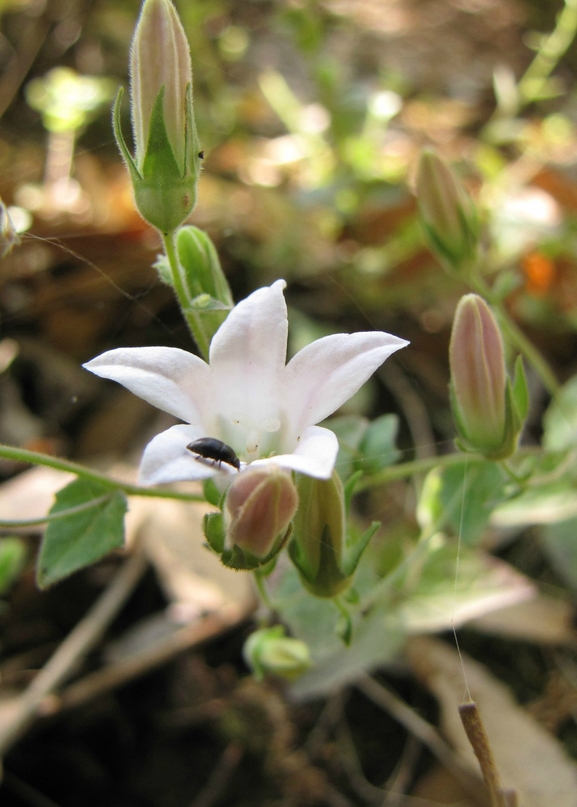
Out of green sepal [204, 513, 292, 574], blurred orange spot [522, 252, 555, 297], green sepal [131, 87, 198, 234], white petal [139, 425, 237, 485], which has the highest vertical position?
green sepal [131, 87, 198, 234]

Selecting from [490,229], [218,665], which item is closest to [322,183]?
[490,229]

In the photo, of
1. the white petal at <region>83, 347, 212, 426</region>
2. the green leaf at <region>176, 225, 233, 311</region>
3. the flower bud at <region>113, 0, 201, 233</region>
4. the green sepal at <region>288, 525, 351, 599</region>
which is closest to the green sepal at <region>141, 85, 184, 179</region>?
the flower bud at <region>113, 0, 201, 233</region>

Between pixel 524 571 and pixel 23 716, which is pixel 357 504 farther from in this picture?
pixel 23 716

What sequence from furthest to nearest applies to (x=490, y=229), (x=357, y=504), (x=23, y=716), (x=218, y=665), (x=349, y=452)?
(x=490, y=229) < (x=357, y=504) < (x=218, y=665) < (x=23, y=716) < (x=349, y=452)

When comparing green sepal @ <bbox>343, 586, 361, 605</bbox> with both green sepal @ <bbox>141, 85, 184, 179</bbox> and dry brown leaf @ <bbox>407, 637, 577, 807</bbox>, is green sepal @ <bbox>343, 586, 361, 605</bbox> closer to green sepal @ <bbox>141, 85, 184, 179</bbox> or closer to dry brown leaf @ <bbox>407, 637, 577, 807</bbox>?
dry brown leaf @ <bbox>407, 637, 577, 807</bbox>

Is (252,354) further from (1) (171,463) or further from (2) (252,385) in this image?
(1) (171,463)

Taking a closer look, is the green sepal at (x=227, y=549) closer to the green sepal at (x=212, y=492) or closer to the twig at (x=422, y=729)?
the green sepal at (x=212, y=492)

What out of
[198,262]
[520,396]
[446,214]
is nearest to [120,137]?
[198,262]

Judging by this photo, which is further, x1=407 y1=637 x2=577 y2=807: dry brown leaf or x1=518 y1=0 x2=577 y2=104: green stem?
x1=518 y1=0 x2=577 y2=104: green stem
